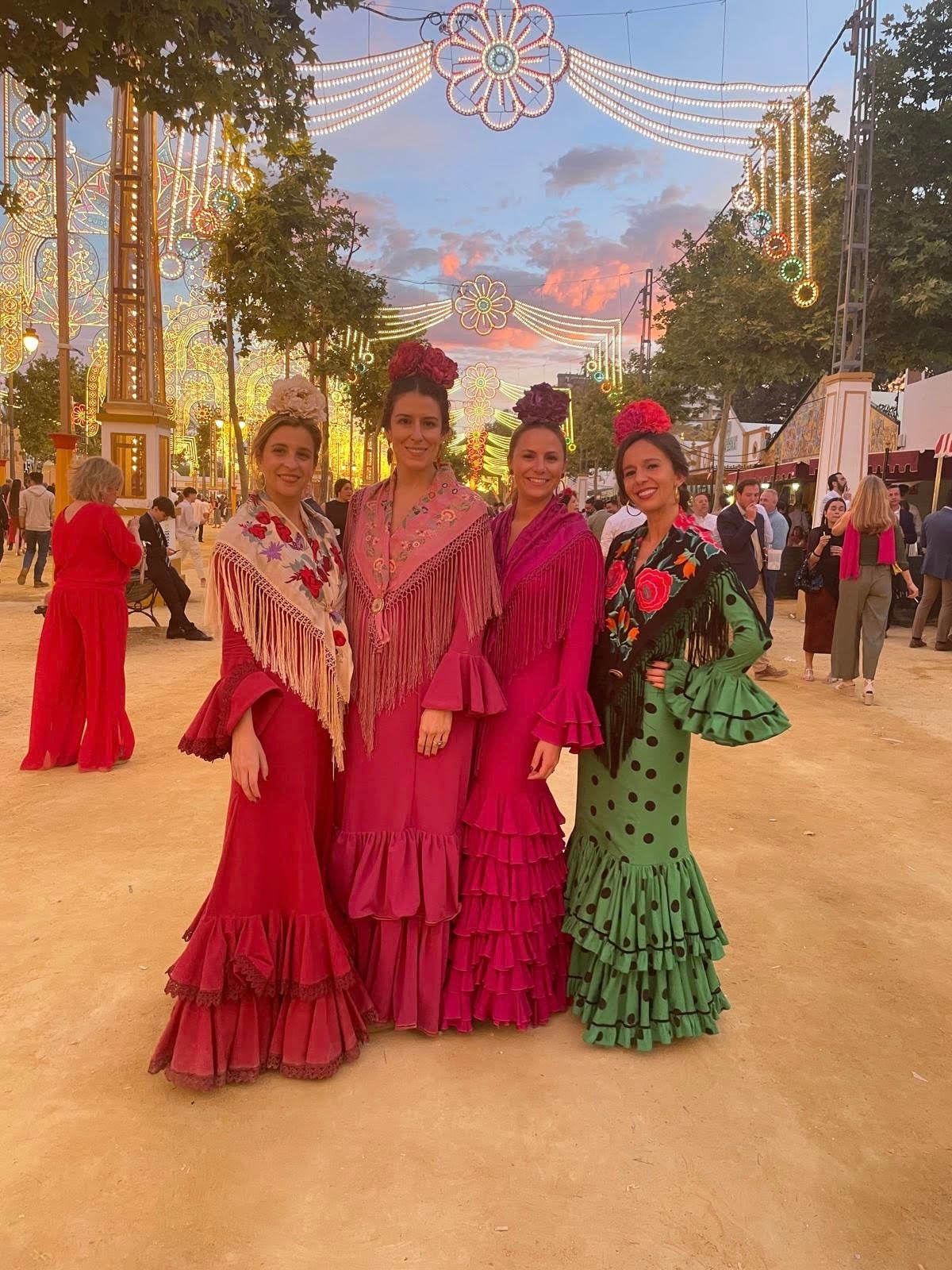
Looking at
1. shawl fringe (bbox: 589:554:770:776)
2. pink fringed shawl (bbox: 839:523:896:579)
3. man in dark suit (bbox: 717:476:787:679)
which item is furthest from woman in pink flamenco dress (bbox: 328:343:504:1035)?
pink fringed shawl (bbox: 839:523:896:579)

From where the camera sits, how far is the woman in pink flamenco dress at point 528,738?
2.53 meters

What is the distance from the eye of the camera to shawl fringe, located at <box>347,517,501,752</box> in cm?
250

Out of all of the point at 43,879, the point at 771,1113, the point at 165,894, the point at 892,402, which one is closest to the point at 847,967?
the point at 771,1113

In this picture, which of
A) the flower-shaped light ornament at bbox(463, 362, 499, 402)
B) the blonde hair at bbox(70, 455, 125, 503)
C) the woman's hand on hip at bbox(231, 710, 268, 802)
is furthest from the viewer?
the flower-shaped light ornament at bbox(463, 362, 499, 402)

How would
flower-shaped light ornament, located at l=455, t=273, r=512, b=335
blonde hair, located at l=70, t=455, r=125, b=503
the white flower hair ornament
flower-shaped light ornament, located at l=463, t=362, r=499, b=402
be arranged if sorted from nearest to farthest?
the white flower hair ornament → blonde hair, located at l=70, t=455, r=125, b=503 → flower-shaped light ornament, located at l=455, t=273, r=512, b=335 → flower-shaped light ornament, located at l=463, t=362, r=499, b=402

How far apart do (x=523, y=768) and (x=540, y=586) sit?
558 mm

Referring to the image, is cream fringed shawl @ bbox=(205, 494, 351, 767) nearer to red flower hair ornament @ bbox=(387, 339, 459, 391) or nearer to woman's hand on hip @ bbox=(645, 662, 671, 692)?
red flower hair ornament @ bbox=(387, 339, 459, 391)

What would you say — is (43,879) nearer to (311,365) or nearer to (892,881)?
(892,881)

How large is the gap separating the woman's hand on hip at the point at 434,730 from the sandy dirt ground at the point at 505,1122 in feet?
2.99

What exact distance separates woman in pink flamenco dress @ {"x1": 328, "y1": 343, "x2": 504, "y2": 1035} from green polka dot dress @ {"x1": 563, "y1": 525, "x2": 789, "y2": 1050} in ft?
1.50

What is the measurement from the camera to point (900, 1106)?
93.2 inches

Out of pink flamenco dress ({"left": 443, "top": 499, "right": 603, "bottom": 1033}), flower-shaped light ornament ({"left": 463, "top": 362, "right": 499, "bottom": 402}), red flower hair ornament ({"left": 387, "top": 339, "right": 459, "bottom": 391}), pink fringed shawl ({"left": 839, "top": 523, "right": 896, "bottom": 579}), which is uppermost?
flower-shaped light ornament ({"left": 463, "top": 362, "right": 499, "bottom": 402})

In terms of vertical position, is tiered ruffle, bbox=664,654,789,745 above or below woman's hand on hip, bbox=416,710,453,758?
above

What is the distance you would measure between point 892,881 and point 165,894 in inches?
127
